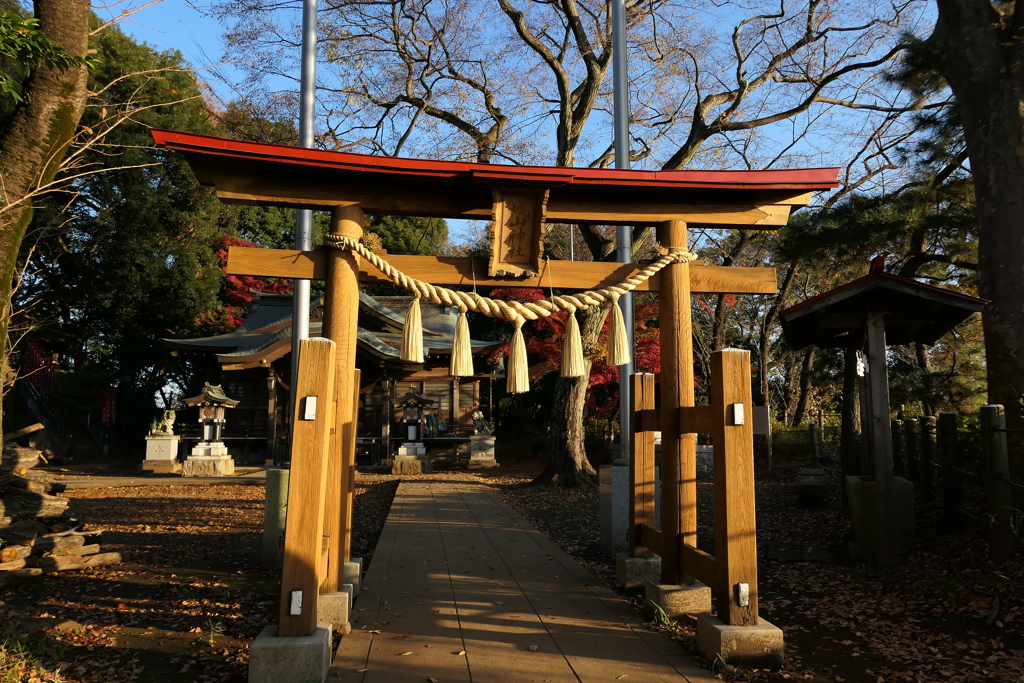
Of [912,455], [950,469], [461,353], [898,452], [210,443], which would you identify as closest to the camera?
[461,353]

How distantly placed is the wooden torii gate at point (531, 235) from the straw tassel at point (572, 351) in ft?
0.95

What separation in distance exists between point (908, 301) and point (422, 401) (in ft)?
43.2

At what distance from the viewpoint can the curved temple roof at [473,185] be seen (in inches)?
165

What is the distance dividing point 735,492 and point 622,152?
4.64 meters

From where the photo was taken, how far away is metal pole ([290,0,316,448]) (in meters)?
6.34

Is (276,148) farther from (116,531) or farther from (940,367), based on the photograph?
(940,367)

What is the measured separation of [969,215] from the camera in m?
8.76

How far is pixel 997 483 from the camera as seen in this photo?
4949mm

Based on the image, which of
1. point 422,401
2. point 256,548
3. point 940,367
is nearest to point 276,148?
point 256,548

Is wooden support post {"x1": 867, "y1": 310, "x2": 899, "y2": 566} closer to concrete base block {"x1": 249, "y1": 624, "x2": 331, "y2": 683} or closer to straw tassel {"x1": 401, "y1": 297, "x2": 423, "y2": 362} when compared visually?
straw tassel {"x1": 401, "y1": 297, "x2": 423, "y2": 362}

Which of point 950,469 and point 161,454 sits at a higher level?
point 950,469

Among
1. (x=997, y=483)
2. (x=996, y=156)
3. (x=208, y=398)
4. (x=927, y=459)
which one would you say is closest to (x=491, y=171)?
(x=997, y=483)

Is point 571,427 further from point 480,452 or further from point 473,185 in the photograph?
point 473,185

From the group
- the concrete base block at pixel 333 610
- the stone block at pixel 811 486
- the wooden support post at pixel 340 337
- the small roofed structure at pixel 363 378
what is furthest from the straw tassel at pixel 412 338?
the small roofed structure at pixel 363 378
